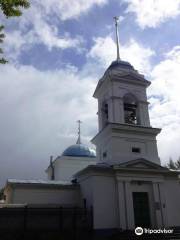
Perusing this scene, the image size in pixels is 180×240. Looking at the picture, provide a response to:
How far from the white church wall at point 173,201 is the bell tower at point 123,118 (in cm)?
173

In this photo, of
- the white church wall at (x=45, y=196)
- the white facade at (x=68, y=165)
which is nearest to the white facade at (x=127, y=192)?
the white church wall at (x=45, y=196)

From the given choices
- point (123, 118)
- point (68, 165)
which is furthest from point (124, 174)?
point (68, 165)

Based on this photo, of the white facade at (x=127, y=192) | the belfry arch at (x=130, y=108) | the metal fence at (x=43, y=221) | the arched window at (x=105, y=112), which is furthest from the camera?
the arched window at (x=105, y=112)

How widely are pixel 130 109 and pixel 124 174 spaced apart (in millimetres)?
5315

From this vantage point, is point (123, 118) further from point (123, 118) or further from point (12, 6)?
point (12, 6)

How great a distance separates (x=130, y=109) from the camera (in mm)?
20734

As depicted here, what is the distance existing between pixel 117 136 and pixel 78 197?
4.83 m

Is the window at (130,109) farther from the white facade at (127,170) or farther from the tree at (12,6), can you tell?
the tree at (12,6)

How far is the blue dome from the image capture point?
27.4 m

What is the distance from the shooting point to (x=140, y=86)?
2106 cm

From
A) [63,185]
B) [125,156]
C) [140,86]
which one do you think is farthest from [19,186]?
[140,86]

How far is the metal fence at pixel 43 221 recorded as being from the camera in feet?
47.1

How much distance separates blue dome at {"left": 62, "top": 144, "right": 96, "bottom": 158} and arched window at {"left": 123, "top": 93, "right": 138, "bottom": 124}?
8.25m

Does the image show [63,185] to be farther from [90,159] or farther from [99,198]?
[90,159]
